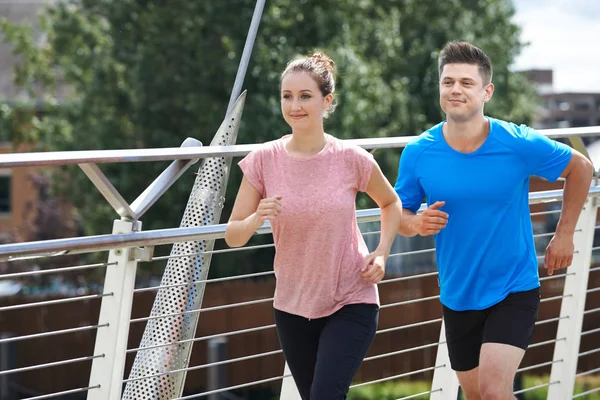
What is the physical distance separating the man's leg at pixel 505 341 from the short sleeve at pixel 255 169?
3.08ft

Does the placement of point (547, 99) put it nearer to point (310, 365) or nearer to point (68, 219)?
point (68, 219)

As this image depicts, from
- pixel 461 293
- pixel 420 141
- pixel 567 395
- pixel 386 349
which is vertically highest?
pixel 420 141

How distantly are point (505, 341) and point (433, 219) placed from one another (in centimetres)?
48

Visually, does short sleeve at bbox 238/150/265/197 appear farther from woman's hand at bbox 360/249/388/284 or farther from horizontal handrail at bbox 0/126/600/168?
woman's hand at bbox 360/249/388/284

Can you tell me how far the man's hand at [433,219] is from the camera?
3.45 meters

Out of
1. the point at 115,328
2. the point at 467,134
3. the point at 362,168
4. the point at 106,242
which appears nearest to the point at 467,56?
the point at 467,134

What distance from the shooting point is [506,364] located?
341 centimetres

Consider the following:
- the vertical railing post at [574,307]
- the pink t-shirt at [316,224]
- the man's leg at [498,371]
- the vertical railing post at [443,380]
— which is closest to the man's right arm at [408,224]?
the pink t-shirt at [316,224]

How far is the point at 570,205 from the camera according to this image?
3725mm

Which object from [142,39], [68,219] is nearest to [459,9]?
[142,39]

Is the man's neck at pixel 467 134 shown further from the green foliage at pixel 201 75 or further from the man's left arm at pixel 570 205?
the green foliage at pixel 201 75

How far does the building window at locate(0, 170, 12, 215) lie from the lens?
43844 mm

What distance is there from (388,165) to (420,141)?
1872cm

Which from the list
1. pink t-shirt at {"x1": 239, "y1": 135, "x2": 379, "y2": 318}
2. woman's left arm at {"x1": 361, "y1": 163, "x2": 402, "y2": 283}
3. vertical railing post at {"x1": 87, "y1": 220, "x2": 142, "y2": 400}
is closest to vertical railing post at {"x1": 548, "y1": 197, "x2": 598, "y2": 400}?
woman's left arm at {"x1": 361, "y1": 163, "x2": 402, "y2": 283}
